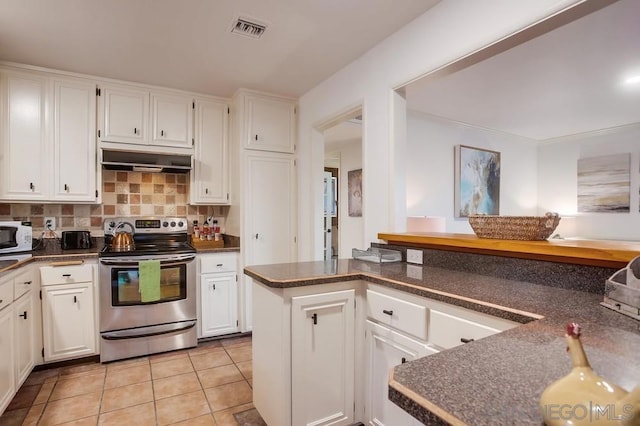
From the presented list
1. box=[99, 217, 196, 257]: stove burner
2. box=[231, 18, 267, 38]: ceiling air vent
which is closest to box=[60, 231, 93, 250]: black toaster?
box=[99, 217, 196, 257]: stove burner

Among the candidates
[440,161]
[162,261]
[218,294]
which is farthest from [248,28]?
[440,161]

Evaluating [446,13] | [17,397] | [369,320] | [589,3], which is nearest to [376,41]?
[446,13]

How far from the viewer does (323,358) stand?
1.70 m

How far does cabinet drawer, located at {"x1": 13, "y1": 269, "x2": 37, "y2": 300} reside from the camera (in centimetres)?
213

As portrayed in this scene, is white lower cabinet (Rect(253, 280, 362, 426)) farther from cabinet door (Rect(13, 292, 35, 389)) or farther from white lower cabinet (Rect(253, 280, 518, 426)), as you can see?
cabinet door (Rect(13, 292, 35, 389))

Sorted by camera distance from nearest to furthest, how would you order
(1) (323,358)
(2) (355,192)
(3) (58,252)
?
(1) (323,358), (3) (58,252), (2) (355,192)

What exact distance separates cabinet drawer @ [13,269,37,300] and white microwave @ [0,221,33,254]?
0.26 metres

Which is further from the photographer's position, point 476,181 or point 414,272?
point 476,181

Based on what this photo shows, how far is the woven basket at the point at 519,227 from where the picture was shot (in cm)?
159

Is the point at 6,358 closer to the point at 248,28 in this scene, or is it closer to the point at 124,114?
the point at 124,114

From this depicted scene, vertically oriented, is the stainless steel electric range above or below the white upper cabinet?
below

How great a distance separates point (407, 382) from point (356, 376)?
4.12ft

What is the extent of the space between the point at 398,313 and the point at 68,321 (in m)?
2.56

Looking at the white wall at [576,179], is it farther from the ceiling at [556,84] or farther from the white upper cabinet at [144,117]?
the white upper cabinet at [144,117]
